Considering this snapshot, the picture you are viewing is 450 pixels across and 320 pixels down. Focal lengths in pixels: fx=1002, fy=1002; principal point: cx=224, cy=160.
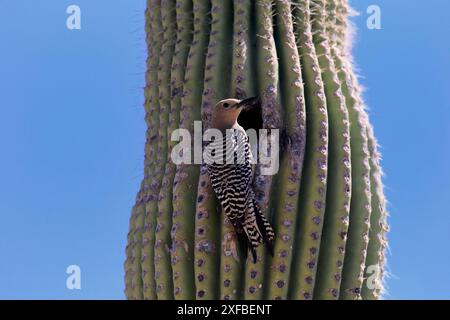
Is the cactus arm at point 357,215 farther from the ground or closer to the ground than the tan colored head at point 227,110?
closer to the ground

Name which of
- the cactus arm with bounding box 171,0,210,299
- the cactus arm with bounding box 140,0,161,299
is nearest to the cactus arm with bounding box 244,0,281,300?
the cactus arm with bounding box 171,0,210,299

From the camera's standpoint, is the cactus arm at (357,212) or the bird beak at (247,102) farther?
the bird beak at (247,102)

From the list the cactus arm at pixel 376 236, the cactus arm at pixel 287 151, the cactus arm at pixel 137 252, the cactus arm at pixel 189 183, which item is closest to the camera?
the cactus arm at pixel 287 151

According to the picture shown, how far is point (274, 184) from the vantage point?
19.8ft

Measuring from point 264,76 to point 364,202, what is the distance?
3.25ft

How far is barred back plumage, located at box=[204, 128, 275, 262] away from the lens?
5.78 meters

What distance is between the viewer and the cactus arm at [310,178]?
5.75 metres

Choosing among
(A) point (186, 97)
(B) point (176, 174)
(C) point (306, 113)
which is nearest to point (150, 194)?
(B) point (176, 174)

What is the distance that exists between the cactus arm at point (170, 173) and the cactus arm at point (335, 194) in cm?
90

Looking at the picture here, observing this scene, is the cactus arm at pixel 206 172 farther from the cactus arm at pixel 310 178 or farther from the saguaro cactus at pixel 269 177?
the cactus arm at pixel 310 178

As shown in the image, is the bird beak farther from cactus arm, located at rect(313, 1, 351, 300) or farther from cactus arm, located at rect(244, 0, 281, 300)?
cactus arm, located at rect(313, 1, 351, 300)

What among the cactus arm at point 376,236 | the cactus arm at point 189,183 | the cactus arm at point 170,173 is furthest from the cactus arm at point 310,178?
the cactus arm at point 170,173
